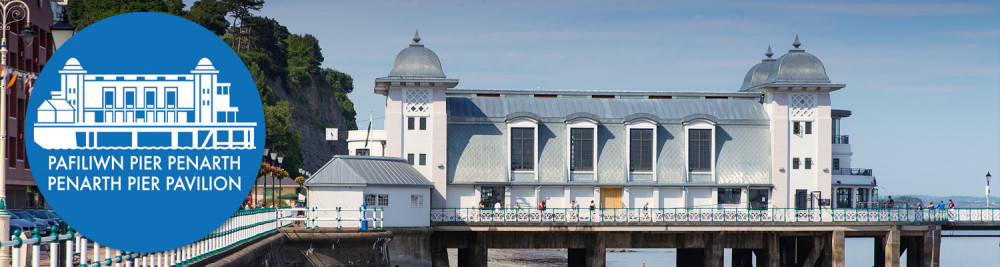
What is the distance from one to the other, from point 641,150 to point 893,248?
12.4 metres

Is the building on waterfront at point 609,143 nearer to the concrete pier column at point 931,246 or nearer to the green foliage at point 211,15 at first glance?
the concrete pier column at point 931,246

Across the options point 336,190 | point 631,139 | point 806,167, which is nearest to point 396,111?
point 336,190

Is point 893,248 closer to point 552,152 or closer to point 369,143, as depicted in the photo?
point 552,152

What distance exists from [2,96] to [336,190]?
27996 millimetres

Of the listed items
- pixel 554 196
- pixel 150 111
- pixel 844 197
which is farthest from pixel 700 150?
pixel 150 111

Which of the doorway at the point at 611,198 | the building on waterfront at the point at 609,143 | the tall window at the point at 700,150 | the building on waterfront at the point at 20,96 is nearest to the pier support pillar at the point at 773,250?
the building on waterfront at the point at 609,143

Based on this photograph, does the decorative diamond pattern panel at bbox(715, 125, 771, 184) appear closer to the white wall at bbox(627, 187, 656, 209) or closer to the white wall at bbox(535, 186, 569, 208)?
the white wall at bbox(627, 187, 656, 209)

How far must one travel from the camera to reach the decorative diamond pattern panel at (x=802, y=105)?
54.9m

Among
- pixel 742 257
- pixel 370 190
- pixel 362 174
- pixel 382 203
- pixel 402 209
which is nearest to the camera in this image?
pixel 370 190

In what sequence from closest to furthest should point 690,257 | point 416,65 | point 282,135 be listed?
point 416,65
point 690,257
point 282,135

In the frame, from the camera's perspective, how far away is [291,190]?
313ft

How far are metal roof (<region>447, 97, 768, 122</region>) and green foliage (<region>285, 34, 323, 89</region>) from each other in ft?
224

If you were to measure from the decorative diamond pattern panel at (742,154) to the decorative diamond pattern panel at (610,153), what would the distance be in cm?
480

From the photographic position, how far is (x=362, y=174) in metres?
46.8
